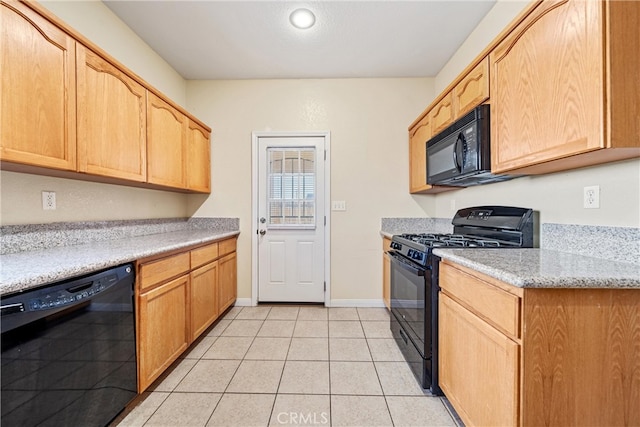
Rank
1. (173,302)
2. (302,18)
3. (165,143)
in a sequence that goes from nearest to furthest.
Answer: (173,302) → (302,18) → (165,143)

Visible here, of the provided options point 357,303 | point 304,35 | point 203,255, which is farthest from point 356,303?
point 304,35

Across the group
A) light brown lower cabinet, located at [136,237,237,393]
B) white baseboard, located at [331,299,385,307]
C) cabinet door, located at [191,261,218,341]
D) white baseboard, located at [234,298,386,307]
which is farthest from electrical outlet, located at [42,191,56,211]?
white baseboard, located at [331,299,385,307]

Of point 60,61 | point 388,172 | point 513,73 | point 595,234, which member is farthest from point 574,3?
point 60,61

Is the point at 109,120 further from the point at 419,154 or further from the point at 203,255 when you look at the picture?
the point at 419,154

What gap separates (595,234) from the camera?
1.25 m

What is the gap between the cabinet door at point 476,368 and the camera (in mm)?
966

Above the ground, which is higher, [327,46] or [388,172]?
[327,46]

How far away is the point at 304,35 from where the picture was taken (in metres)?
2.32

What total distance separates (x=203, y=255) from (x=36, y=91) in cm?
141

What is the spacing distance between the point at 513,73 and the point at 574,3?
330mm

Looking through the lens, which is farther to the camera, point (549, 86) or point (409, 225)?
point (409, 225)

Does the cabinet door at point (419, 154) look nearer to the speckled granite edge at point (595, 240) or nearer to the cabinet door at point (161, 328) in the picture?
the speckled granite edge at point (595, 240)

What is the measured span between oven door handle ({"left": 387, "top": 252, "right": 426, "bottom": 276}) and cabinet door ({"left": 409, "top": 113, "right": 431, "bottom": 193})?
2.63ft

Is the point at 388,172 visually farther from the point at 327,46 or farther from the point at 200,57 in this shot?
the point at 200,57
